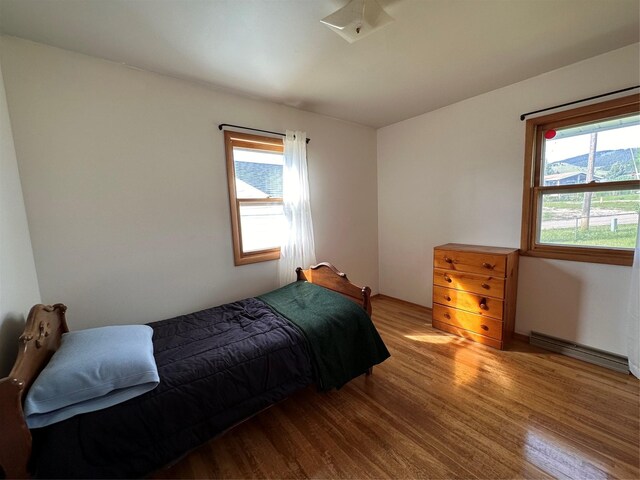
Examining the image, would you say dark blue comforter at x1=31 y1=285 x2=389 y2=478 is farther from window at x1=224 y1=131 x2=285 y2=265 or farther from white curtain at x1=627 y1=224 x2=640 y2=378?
white curtain at x1=627 y1=224 x2=640 y2=378

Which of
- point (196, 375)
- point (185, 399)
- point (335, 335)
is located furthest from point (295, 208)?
point (185, 399)

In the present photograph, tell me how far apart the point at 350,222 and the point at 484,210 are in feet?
4.95

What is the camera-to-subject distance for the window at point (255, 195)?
238 centimetres

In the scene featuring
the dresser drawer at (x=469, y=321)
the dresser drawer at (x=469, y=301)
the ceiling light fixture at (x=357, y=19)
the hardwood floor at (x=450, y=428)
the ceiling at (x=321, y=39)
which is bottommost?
the hardwood floor at (x=450, y=428)

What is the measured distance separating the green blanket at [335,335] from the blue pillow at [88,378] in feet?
3.04

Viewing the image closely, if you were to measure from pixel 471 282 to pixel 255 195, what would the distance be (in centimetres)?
230

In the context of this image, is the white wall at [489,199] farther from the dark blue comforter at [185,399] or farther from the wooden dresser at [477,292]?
the dark blue comforter at [185,399]

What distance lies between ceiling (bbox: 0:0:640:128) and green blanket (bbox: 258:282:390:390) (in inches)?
73.1

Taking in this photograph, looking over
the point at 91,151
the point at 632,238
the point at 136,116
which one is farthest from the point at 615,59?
the point at 91,151

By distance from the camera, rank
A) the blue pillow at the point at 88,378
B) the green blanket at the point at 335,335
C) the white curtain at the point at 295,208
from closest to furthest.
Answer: the blue pillow at the point at 88,378 < the green blanket at the point at 335,335 < the white curtain at the point at 295,208

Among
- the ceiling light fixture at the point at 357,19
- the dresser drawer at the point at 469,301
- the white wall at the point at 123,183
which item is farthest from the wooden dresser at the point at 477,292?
the ceiling light fixture at the point at 357,19

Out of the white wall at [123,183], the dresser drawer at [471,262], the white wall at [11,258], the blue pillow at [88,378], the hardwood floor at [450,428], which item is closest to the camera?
the blue pillow at [88,378]

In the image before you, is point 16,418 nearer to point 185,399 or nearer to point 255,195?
point 185,399

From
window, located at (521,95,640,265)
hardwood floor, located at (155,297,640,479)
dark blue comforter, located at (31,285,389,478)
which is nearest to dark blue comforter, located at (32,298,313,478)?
dark blue comforter, located at (31,285,389,478)
